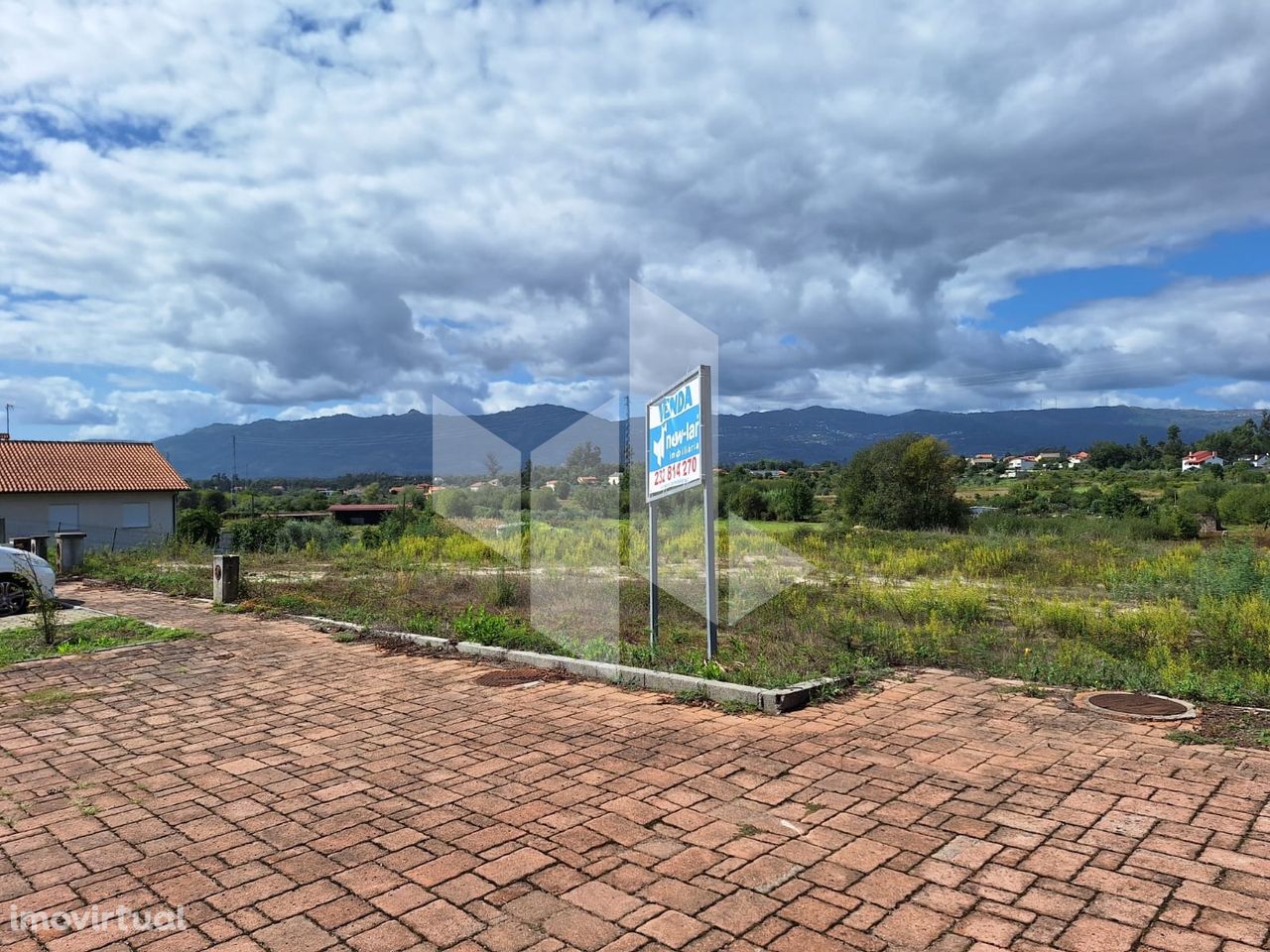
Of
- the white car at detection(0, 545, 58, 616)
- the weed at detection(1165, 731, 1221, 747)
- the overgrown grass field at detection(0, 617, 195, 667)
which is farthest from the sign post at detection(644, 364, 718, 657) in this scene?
the white car at detection(0, 545, 58, 616)

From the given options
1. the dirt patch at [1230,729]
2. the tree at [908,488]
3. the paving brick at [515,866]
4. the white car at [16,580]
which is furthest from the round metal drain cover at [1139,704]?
the tree at [908,488]

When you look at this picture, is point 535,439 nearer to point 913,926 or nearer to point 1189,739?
point 1189,739

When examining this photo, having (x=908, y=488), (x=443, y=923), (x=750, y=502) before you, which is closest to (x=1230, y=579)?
(x=443, y=923)

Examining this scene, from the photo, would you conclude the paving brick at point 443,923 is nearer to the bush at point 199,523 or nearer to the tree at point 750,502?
the tree at point 750,502

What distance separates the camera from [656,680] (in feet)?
21.2

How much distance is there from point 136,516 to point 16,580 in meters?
30.6

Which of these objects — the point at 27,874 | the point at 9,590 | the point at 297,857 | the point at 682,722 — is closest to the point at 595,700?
the point at 682,722

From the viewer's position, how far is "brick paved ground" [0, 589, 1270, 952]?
116 inches

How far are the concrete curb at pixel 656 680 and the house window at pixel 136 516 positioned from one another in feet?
116

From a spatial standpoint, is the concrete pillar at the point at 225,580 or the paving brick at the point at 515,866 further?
the concrete pillar at the point at 225,580

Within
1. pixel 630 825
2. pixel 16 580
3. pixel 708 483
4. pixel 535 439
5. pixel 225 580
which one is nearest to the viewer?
pixel 630 825

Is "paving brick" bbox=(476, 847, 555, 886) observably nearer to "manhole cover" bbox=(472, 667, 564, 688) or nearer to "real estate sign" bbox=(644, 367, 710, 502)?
"manhole cover" bbox=(472, 667, 564, 688)

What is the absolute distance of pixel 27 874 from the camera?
133 inches

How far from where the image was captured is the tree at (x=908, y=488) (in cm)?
3778
